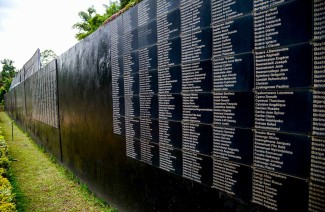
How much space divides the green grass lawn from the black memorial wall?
0.98 m

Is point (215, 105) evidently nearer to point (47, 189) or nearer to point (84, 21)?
point (47, 189)

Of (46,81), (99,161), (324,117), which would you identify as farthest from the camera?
(46,81)

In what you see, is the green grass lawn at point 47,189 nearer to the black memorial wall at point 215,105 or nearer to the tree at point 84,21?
the black memorial wall at point 215,105

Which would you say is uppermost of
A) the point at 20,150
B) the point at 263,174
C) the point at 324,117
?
the point at 324,117

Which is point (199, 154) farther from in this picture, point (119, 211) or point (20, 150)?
point (20, 150)

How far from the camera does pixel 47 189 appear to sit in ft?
23.3

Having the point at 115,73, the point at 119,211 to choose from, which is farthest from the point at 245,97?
the point at 119,211

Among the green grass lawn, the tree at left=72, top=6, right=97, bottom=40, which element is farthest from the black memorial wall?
the tree at left=72, top=6, right=97, bottom=40

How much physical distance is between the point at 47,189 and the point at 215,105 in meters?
5.92

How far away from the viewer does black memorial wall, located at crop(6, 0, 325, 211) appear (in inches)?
78.0

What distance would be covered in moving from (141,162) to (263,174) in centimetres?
237

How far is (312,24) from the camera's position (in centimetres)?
190

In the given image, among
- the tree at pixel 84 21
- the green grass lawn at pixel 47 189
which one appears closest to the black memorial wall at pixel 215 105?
the green grass lawn at pixel 47 189

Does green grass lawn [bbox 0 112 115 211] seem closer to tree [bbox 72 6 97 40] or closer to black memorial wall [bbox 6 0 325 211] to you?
black memorial wall [bbox 6 0 325 211]
